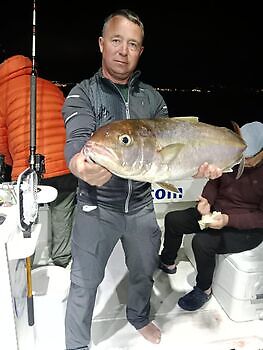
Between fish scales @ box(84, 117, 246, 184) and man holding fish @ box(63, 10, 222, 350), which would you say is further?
man holding fish @ box(63, 10, 222, 350)

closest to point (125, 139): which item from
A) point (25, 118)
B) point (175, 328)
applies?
point (25, 118)

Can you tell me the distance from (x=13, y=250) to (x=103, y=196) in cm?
40

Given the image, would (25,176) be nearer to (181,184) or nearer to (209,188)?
(209,188)

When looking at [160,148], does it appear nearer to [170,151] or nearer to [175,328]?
[170,151]

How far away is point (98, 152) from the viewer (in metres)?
0.94

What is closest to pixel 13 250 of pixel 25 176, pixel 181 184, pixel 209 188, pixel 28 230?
pixel 28 230

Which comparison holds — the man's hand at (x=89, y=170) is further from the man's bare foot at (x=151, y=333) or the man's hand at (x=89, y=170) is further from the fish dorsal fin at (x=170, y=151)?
the man's bare foot at (x=151, y=333)

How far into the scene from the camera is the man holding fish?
4.31ft

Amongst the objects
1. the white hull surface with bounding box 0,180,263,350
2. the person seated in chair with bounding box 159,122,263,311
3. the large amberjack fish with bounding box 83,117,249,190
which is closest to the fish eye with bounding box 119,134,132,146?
the large amberjack fish with bounding box 83,117,249,190

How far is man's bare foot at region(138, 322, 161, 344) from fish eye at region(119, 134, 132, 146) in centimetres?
124

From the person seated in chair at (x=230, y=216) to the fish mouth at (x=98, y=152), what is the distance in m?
1.09

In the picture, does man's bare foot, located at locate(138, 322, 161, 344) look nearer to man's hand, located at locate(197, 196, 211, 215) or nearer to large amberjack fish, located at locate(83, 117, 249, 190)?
man's hand, located at locate(197, 196, 211, 215)

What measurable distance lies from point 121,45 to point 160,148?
475mm

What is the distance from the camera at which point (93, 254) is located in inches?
60.4
